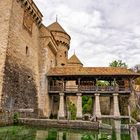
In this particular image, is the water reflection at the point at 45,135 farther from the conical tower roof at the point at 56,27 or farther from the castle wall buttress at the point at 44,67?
the conical tower roof at the point at 56,27

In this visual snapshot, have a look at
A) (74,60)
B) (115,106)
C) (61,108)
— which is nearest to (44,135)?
(61,108)

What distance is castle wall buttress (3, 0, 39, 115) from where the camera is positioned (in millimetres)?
14453

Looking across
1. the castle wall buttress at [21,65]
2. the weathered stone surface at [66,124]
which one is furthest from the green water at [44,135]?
the castle wall buttress at [21,65]

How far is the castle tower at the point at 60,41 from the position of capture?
97.2 ft

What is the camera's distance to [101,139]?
9828 mm

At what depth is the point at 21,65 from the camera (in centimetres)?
1675

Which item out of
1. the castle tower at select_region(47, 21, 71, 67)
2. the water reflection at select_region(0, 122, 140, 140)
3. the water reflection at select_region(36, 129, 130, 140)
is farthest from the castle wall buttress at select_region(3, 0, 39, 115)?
the castle tower at select_region(47, 21, 71, 67)

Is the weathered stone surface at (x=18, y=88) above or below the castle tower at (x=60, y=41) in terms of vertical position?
below

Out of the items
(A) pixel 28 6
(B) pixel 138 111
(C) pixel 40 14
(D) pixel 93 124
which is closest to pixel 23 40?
(A) pixel 28 6

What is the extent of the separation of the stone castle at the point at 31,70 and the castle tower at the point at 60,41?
14.9 ft

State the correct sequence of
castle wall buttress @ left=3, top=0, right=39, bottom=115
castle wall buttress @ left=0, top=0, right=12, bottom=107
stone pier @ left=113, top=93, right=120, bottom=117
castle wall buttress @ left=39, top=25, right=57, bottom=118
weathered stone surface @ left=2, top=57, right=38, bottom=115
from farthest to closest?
castle wall buttress @ left=39, top=25, right=57, bottom=118, stone pier @ left=113, top=93, right=120, bottom=117, castle wall buttress @ left=3, top=0, right=39, bottom=115, castle wall buttress @ left=0, top=0, right=12, bottom=107, weathered stone surface @ left=2, top=57, right=38, bottom=115

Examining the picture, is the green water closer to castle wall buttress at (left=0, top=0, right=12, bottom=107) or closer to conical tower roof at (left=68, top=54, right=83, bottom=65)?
castle wall buttress at (left=0, top=0, right=12, bottom=107)

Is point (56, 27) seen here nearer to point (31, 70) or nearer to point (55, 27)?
point (55, 27)

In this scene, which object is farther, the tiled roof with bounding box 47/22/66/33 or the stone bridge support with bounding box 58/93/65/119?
the tiled roof with bounding box 47/22/66/33
